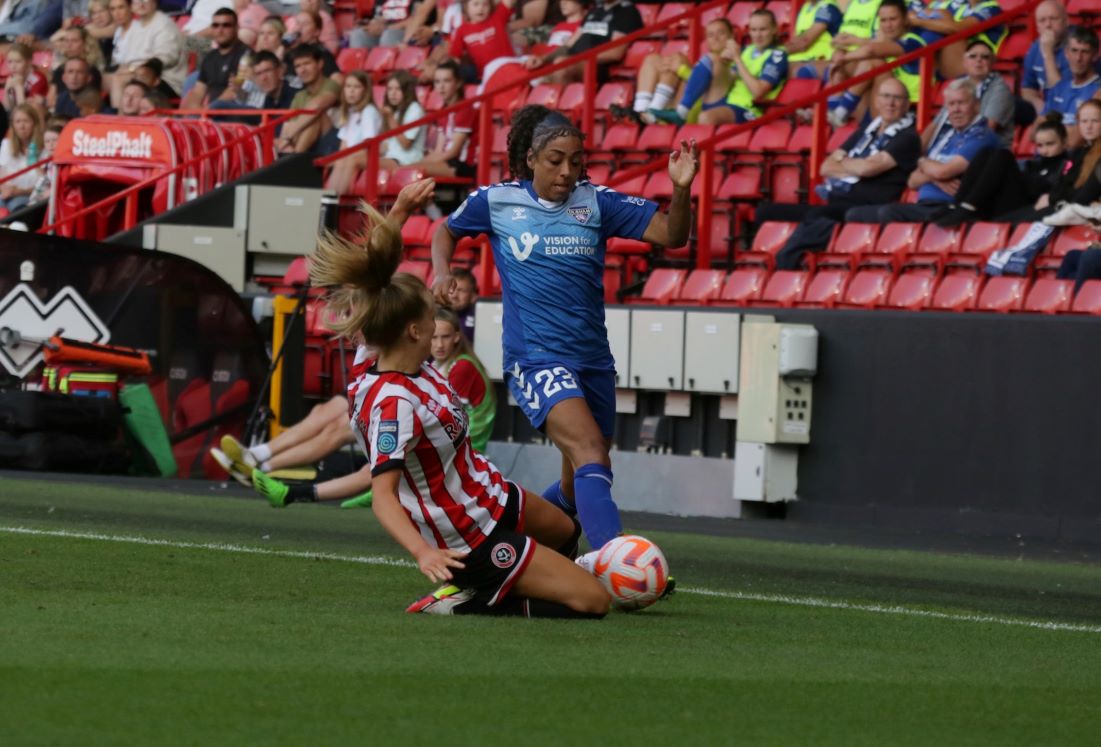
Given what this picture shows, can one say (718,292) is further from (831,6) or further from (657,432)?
(831,6)

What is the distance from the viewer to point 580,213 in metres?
8.48

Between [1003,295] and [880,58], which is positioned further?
[880,58]

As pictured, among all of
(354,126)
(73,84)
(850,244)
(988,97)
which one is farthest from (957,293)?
(73,84)

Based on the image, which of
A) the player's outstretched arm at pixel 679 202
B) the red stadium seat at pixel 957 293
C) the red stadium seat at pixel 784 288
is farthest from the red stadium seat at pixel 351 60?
the player's outstretched arm at pixel 679 202

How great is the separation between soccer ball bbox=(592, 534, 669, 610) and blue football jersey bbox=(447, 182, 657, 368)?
108 centimetres

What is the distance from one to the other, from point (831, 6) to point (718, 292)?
4289 millimetres

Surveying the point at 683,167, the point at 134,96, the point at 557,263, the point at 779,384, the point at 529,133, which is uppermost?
the point at 134,96

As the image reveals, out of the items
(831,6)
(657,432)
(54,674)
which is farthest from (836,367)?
(54,674)

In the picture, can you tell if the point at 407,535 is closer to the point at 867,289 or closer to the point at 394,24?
the point at 867,289

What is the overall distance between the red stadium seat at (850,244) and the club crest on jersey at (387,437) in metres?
9.21

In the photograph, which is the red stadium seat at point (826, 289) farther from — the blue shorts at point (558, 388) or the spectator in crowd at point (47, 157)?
the spectator in crowd at point (47, 157)

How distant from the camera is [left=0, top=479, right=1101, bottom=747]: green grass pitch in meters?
4.69

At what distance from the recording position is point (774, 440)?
14.7 metres

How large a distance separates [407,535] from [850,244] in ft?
31.7
